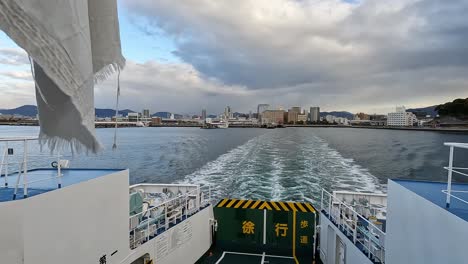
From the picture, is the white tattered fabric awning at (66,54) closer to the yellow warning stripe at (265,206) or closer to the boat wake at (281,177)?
the yellow warning stripe at (265,206)

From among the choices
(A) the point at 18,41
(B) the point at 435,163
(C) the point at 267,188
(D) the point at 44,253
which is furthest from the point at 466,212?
(B) the point at 435,163

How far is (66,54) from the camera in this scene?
3.06 ft

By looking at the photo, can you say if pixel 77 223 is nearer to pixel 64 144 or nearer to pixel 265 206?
pixel 64 144

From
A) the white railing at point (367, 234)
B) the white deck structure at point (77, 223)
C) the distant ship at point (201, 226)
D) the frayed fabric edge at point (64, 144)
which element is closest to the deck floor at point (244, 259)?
the distant ship at point (201, 226)

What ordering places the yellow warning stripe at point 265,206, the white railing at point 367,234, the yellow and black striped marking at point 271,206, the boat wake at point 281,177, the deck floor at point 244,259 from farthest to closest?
the boat wake at point 281,177 → the yellow warning stripe at point 265,206 → the yellow and black striped marking at point 271,206 → the deck floor at point 244,259 → the white railing at point 367,234

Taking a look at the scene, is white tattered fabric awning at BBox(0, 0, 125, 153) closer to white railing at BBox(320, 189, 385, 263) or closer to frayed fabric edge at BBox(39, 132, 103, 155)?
frayed fabric edge at BBox(39, 132, 103, 155)

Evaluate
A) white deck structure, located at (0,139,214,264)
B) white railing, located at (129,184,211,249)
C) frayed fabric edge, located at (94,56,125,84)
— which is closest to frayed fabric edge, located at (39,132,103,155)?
frayed fabric edge, located at (94,56,125,84)

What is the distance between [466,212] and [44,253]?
4.92 metres

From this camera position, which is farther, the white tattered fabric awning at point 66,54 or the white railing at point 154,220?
the white railing at point 154,220

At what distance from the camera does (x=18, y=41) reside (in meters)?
0.80

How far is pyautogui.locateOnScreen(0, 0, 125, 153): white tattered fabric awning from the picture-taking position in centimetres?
83

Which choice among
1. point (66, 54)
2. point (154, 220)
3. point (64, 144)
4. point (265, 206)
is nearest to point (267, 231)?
point (265, 206)

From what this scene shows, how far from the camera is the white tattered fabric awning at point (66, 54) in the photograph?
0.83m

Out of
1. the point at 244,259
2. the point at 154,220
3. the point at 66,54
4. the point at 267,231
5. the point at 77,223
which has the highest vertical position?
the point at 66,54
